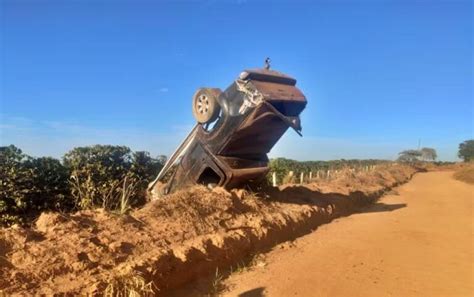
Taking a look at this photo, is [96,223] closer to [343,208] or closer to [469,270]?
[469,270]

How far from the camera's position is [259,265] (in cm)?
773

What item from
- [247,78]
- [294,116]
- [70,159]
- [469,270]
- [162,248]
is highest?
[247,78]

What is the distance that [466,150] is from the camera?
322ft

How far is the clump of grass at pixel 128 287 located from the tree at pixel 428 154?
109171 millimetres

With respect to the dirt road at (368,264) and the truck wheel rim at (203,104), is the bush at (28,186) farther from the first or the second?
the dirt road at (368,264)

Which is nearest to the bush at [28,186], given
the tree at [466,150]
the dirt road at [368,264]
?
the dirt road at [368,264]

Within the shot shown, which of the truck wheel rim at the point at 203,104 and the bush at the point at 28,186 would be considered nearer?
the bush at the point at 28,186

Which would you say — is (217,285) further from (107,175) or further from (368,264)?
(107,175)

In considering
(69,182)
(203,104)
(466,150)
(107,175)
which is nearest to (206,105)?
(203,104)

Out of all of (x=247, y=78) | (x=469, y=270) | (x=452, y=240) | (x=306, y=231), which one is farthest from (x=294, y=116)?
(x=452, y=240)

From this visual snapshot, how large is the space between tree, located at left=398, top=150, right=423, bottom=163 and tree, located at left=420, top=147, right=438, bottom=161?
7.09 m

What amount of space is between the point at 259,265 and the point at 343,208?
311 inches

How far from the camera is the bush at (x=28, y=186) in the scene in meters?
8.17

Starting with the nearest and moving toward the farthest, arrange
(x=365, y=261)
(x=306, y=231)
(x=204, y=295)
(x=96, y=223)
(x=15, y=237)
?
1. (x=15, y=237)
2. (x=204, y=295)
3. (x=96, y=223)
4. (x=365, y=261)
5. (x=306, y=231)
